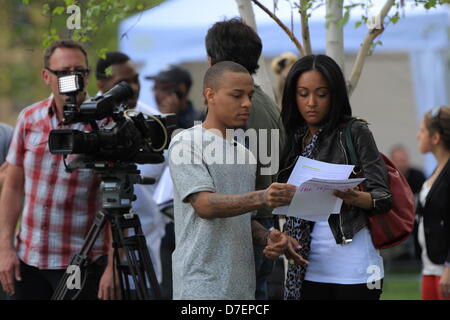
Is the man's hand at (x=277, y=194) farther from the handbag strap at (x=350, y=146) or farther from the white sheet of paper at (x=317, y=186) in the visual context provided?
the handbag strap at (x=350, y=146)

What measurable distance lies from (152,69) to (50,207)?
5.61m

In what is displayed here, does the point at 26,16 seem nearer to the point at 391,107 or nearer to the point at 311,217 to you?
the point at 391,107

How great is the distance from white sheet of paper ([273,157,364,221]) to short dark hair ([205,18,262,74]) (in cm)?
80

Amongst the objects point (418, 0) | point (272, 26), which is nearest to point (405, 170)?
point (272, 26)

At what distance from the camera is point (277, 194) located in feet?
10.7

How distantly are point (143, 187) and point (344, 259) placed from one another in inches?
84.1

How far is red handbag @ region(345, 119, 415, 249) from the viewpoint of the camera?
3.67 meters

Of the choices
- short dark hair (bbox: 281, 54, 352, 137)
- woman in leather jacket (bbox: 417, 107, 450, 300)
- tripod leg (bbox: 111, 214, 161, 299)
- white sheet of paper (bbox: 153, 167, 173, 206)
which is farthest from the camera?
white sheet of paper (bbox: 153, 167, 173, 206)

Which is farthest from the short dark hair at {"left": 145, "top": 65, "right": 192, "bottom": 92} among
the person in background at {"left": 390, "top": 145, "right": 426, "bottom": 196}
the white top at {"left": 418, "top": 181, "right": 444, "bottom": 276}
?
the person in background at {"left": 390, "top": 145, "right": 426, "bottom": 196}

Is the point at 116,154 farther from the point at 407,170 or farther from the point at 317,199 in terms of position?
the point at 407,170

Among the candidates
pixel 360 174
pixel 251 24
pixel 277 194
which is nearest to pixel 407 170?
pixel 251 24

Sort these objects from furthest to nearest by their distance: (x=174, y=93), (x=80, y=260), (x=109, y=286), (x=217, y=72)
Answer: (x=174, y=93) → (x=109, y=286) → (x=80, y=260) → (x=217, y=72)

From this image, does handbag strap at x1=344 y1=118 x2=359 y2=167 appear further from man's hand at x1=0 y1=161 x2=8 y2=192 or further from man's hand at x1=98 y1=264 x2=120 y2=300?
man's hand at x1=0 y1=161 x2=8 y2=192

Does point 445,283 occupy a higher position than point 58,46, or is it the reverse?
point 58,46
